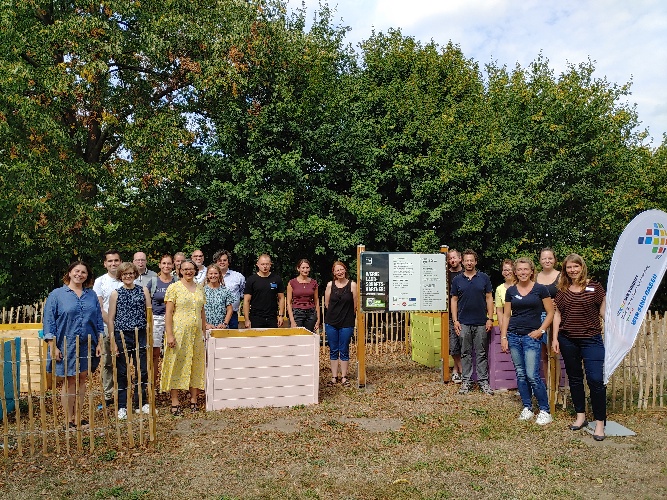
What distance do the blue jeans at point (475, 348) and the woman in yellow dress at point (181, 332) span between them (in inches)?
139

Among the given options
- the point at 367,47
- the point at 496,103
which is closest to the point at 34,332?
the point at 367,47

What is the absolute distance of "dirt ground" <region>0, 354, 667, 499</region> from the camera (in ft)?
14.8

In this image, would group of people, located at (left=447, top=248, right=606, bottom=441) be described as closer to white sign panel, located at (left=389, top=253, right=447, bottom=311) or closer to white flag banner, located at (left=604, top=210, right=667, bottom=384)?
white flag banner, located at (left=604, top=210, right=667, bottom=384)

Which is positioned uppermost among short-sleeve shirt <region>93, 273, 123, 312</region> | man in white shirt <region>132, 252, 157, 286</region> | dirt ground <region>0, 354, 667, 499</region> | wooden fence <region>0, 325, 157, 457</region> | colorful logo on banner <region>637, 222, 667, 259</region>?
Result: colorful logo on banner <region>637, 222, 667, 259</region>

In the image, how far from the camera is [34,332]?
304 inches

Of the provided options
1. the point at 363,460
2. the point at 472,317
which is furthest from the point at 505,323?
the point at 363,460

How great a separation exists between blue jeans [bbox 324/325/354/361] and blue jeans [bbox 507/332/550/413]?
2358 millimetres

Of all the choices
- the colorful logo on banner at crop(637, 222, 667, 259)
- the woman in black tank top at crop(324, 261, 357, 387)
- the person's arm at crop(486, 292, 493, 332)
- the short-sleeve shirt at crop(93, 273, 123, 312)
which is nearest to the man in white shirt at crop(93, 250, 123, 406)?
the short-sleeve shirt at crop(93, 273, 123, 312)

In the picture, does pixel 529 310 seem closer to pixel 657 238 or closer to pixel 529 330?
pixel 529 330

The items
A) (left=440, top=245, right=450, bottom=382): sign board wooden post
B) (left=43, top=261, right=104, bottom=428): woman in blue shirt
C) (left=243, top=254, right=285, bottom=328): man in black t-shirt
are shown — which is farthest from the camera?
(left=440, top=245, right=450, bottom=382): sign board wooden post

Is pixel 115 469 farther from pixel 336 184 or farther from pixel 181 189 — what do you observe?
pixel 336 184

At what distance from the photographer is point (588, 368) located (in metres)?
5.89

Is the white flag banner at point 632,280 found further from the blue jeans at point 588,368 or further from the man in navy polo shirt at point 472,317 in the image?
the man in navy polo shirt at point 472,317

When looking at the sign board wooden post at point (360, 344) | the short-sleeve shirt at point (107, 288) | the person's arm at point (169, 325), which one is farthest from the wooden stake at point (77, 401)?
the sign board wooden post at point (360, 344)
